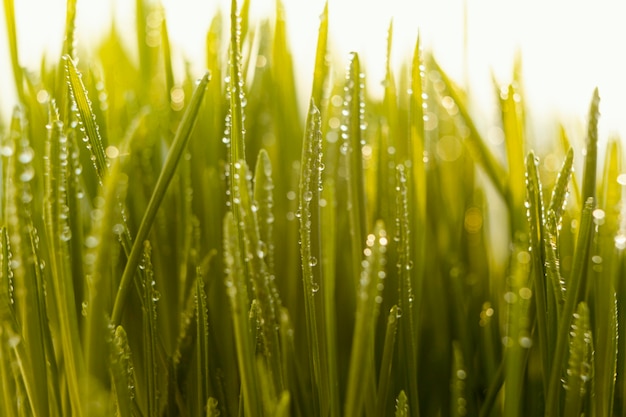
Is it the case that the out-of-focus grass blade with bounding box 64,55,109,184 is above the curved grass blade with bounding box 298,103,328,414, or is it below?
above

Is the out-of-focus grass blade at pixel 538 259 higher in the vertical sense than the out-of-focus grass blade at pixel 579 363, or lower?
higher

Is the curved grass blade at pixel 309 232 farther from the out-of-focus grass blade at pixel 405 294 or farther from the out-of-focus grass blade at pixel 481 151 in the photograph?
the out-of-focus grass blade at pixel 481 151

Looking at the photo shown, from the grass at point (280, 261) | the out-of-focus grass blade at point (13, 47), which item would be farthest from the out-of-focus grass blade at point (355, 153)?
the out-of-focus grass blade at point (13, 47)

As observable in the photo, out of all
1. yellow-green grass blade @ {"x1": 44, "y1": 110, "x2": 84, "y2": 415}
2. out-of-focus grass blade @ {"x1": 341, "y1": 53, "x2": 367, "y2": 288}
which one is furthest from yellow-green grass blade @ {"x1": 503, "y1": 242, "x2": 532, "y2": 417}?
yellow-green grass blade @ {"x1": 44, "y1": 110, "x2": 84, "y2": 415}

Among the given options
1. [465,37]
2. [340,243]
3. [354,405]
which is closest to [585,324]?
[354,405]

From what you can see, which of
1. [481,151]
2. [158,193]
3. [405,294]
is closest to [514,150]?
[481,151]

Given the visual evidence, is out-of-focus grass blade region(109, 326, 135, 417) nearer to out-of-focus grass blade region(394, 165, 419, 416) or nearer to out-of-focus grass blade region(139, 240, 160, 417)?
out-of-focus grass blade region(139, 240, 160, 417)

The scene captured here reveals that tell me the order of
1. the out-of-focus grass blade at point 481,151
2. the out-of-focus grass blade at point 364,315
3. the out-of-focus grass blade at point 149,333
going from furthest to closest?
the out-of-focus grass blade at point 481,151 < the out-of-focus grass blade at point 149,333 < the out-of-focus grass blade at point 364,315

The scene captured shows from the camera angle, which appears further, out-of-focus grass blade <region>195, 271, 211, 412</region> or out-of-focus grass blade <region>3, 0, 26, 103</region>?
out-of-focus grass blade <region>3, 0, 26, 103</region>
